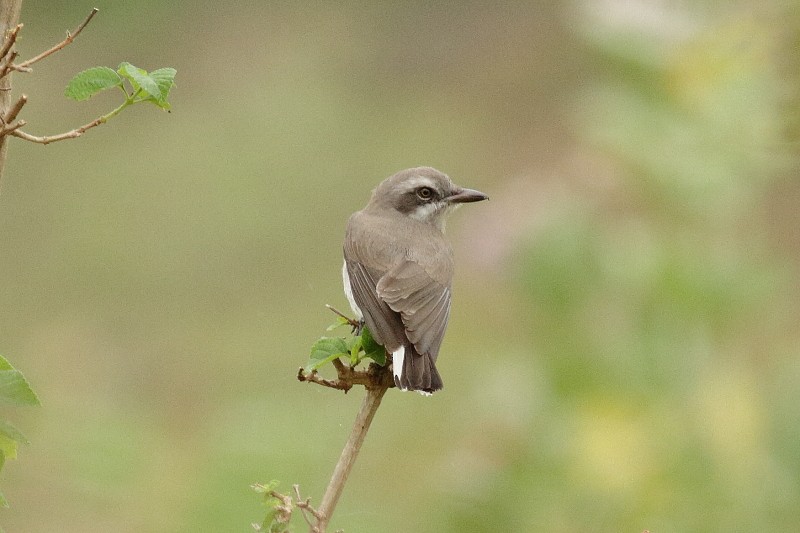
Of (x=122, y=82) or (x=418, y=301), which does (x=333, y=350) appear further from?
(x=418, y=301)

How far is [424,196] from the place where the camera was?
4949 millimetres

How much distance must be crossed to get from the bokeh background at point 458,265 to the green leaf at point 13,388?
1.45 metres

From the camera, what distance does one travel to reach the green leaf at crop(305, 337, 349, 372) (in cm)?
239

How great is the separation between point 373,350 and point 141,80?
1320 mm

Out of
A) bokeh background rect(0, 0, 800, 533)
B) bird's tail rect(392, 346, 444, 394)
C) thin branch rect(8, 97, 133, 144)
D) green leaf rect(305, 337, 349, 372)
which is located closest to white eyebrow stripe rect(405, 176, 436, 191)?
bokeh background rect(0, 0, 800, 533)

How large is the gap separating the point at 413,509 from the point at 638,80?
345 cm

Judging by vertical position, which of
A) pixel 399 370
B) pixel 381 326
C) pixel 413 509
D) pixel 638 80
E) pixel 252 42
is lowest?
pixel 399 370

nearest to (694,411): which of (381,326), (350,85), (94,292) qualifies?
(381,326)

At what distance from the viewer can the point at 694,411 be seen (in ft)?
15.7

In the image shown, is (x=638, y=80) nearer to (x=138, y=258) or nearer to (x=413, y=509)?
(x=413, y=509)

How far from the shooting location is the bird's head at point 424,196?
16.1ft

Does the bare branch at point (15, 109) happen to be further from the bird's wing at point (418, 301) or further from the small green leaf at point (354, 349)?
the bird's wing at point (418, 301)

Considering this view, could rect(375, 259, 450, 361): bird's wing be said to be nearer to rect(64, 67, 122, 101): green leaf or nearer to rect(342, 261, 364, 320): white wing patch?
rect(342, 261, 364, 320): white wing patch

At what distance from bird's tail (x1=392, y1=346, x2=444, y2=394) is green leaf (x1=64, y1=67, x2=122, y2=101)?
1244mm
